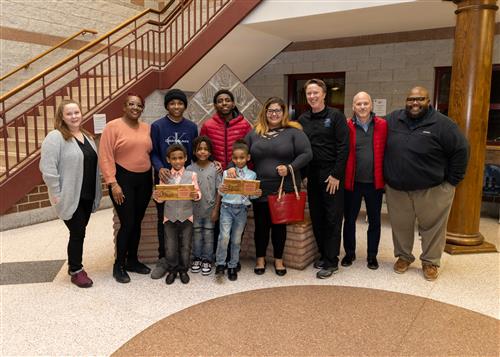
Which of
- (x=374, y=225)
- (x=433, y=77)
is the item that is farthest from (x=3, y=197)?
(x=433, y=77)

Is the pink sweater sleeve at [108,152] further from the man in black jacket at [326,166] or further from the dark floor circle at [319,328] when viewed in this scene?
the man in black jacket at [326,166]

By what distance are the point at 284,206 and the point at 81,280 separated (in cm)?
163

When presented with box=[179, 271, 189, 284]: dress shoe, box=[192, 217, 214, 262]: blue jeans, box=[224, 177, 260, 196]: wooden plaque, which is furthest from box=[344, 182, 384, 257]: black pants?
box=[179, 271, 189, 284]: dress shoe

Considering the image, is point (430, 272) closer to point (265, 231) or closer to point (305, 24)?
point (265, 231)

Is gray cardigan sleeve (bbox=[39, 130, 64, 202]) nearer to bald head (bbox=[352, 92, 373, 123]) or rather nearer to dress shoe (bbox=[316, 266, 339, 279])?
dress shoe (bbox=[316, 266, 339, 279])

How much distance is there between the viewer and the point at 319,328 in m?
2.42

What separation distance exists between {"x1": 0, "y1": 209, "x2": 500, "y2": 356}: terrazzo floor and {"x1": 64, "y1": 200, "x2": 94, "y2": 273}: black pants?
20 cm

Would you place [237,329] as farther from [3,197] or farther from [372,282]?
[3,197]

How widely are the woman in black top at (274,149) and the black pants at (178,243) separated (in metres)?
0.55

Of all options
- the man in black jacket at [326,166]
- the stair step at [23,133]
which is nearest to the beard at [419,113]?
the man in black jacket at [326,166]

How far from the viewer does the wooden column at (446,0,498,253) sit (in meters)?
3.72

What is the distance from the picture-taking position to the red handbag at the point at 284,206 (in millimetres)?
2990

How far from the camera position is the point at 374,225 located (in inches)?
133

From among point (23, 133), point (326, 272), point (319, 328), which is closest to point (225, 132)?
point (326, 272)
